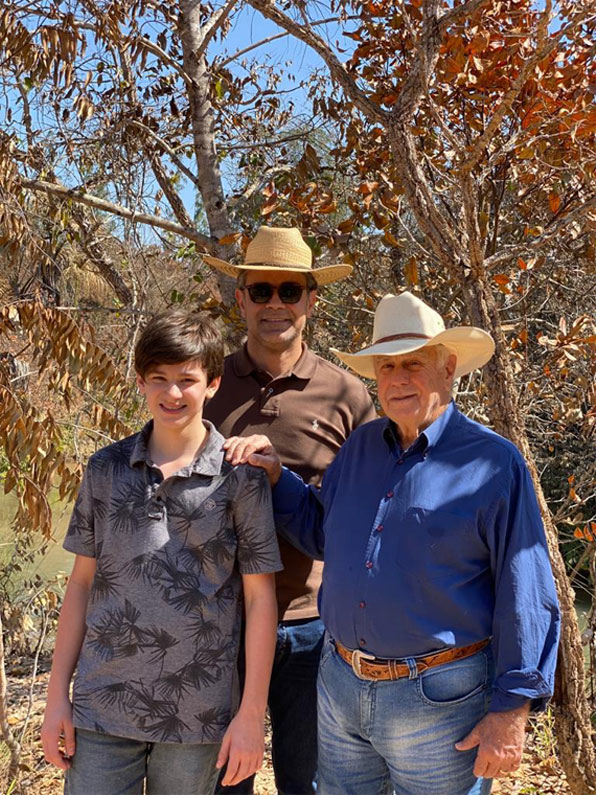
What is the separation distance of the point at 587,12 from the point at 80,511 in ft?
8.58

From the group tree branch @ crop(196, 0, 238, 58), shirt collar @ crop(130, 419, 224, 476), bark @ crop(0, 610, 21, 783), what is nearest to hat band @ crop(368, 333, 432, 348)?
shirt collar @ crop(130, 419, 224, 476)

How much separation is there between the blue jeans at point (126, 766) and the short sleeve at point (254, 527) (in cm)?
49

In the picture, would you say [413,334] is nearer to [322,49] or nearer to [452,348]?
[452,348]

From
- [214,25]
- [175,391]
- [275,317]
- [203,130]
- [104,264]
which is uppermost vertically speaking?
[214,25]

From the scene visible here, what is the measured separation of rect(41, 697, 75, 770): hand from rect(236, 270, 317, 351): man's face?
1.36 meters

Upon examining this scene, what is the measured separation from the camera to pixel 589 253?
16.3 feet

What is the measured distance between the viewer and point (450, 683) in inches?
87.9

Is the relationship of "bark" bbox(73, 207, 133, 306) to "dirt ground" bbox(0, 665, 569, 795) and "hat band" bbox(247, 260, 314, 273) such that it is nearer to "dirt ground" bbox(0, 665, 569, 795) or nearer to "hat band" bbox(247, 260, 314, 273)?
"dirt ground" bbox(0, 665, 569, 795)

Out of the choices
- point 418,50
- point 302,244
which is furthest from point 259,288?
point 418,50

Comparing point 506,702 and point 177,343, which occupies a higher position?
point 177,343

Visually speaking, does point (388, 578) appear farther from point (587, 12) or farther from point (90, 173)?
point (90, 173)

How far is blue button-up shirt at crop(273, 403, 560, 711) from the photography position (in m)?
2.20

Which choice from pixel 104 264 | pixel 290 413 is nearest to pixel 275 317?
pixel 290 413

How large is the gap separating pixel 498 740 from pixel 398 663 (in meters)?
0.30
